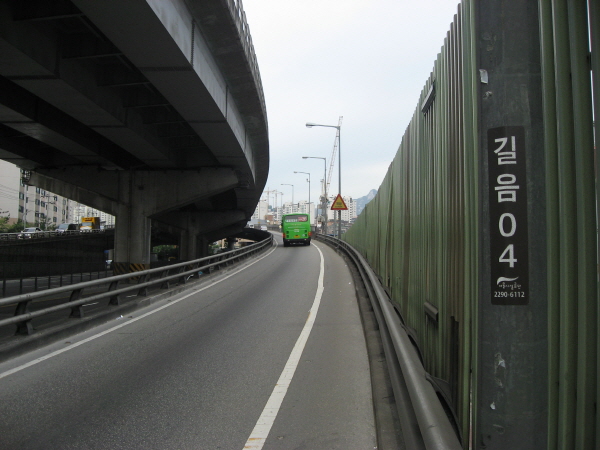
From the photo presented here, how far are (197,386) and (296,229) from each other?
36347 millimetres

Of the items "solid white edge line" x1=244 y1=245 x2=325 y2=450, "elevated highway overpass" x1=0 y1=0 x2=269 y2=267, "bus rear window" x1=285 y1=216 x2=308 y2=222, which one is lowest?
"solid white edge line" x1=244 y1=245 x2=325 y2=450

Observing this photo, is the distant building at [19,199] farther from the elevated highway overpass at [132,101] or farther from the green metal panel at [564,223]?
the green metal panel at [564,223]

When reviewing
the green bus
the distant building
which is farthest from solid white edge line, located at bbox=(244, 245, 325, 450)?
the distant building

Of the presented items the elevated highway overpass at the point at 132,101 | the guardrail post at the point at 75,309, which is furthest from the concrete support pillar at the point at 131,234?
the guardrail post at the point at 75,309

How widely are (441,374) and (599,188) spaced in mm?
2446

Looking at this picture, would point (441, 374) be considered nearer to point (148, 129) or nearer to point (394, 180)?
point (394, 180)

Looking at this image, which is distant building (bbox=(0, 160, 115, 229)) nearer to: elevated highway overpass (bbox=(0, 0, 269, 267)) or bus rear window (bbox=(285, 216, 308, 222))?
bus rear window (bbox=(285, 216, 308, 222))

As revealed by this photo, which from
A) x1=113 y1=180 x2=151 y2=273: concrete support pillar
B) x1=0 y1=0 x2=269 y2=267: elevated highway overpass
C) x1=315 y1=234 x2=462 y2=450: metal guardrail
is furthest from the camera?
x1=113 y1=180 x2=151 y2=273: concrete support pillar

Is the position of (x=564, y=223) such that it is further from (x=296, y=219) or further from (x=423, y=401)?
(x=296, y=219)

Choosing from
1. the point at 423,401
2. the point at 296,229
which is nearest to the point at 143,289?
the point at 423,401

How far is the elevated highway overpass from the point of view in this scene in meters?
9.53

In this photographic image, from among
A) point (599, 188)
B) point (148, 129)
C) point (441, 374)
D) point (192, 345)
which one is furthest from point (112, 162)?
point (599, 188)

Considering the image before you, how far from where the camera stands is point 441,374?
13.0ft

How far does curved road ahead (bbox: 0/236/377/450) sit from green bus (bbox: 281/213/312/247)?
3152 cm
